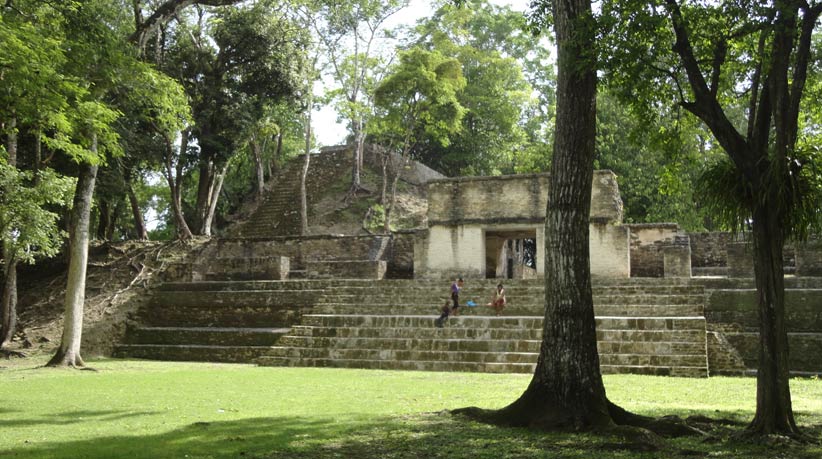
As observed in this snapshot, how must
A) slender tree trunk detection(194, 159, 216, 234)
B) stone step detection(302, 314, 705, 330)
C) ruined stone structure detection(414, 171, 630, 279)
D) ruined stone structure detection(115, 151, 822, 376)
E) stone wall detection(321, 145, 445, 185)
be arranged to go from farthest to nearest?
1. stone wall detection(321, 145, 445, 185)
2. slender tree trunk detection(194, 159, 216, 234)
3. ruined stone structure detection(414, 171, 630, 279)
4. stone step detection(302, 314, 705, 330)
5. ruined stone structure detection(115, 151, 822, 376)

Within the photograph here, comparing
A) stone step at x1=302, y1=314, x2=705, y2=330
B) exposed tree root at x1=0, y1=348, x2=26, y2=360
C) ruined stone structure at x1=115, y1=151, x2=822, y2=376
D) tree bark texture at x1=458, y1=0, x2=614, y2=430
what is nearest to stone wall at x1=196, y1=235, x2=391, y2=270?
ruined stone structure at x1=115, y1=151, x2=822, y2=376

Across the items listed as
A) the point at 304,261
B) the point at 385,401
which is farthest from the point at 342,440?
the point at 304,261

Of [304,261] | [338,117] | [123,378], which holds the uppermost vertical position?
[338,117]

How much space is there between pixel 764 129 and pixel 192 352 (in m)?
11.2

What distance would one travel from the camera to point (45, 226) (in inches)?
512

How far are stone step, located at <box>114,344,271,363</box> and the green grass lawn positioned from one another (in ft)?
8.78

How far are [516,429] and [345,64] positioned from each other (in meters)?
21.6

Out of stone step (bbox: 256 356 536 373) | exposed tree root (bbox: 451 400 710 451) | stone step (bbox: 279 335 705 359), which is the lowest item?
stone step (bbox: 256 356 536 373)

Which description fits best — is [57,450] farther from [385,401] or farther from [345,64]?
[345,64]

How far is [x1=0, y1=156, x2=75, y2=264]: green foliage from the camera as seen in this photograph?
12.4m

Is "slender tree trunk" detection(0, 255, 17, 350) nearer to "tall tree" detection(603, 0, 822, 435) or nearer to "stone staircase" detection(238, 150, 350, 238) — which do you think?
"stone staircase" detection(238, 150, 350, 238)

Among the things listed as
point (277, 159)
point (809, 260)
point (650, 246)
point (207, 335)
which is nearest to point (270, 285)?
point (207, 335)

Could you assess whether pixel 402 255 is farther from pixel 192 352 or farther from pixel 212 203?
pixel 192 352

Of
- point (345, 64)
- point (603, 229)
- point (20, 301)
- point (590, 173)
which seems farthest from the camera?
point (345, 64)
